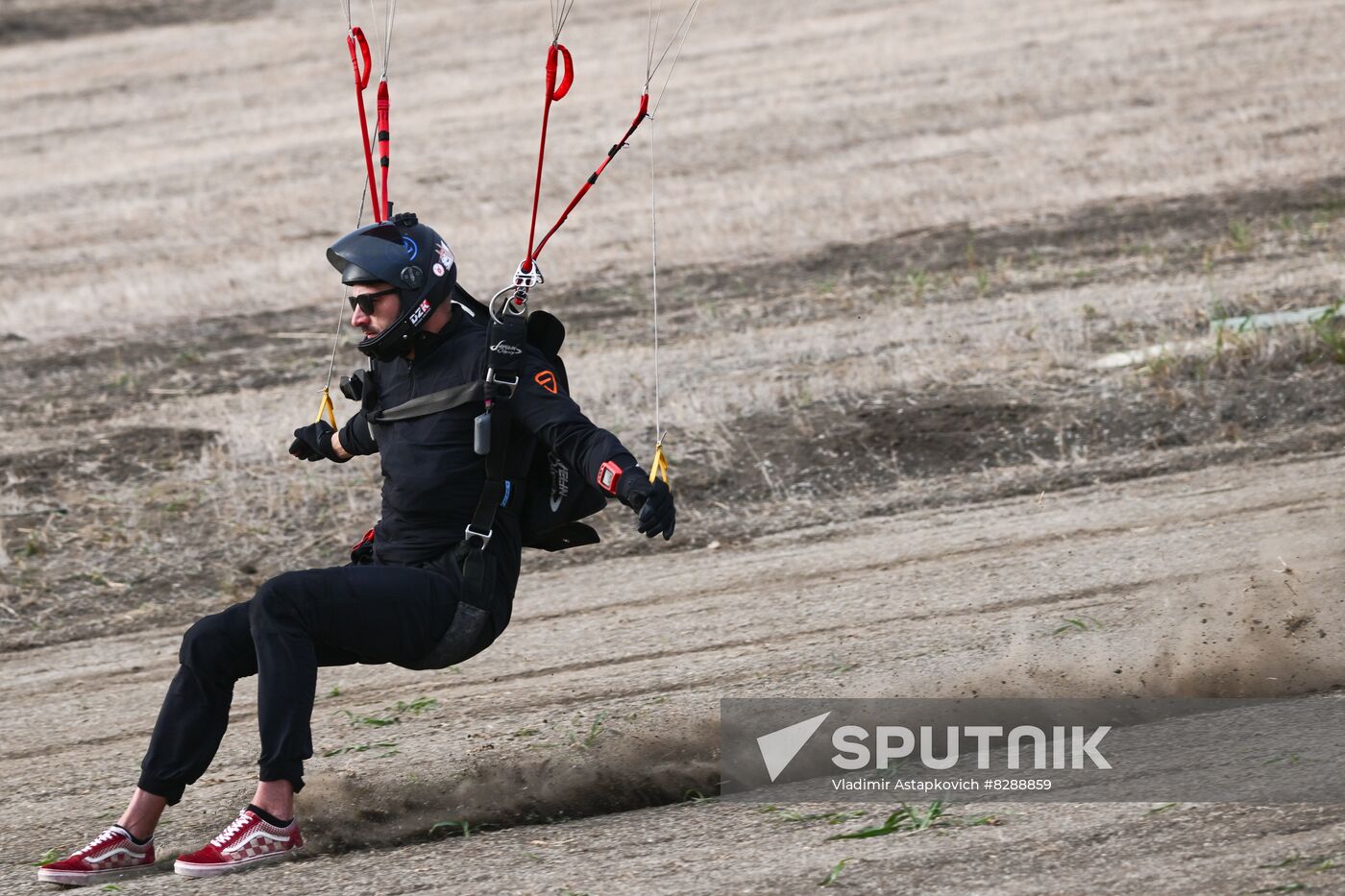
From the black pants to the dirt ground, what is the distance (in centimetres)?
44

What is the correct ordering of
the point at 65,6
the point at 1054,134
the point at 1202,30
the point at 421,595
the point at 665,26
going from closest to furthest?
the point at 421,595 < the point at 1054,134 < the point at 1202,30 < the point at 665,26 < the point at 65,6

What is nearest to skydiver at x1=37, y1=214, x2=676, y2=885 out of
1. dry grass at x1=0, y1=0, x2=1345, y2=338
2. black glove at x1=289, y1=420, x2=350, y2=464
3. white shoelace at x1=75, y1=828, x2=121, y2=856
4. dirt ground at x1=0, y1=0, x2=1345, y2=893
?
white shoelace at x1=75, y1=828, x2=121, y2=856

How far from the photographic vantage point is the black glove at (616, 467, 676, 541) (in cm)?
531

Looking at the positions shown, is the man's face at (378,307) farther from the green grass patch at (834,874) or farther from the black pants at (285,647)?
the green grass patch at (834,874)

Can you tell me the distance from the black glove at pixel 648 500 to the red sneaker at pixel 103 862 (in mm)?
2023

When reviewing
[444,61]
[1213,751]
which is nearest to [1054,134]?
[444,61]

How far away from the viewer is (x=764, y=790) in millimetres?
6016

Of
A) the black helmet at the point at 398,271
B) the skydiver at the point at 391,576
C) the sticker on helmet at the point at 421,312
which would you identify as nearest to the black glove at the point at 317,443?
the skydiver at the point at 391,576

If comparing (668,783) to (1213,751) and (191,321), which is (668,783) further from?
(191,321)

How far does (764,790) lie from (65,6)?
36.7 metres

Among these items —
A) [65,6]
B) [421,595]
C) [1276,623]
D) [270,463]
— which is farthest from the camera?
[65,6]

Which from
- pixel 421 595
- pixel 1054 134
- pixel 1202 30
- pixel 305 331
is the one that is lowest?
pixel 421 595

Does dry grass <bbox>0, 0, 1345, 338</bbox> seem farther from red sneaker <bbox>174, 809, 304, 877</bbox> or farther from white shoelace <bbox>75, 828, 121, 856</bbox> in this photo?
red sneaker <bbox>174, 809, 304, 877</bbox>

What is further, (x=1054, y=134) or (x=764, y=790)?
(x=1054, y=134)
